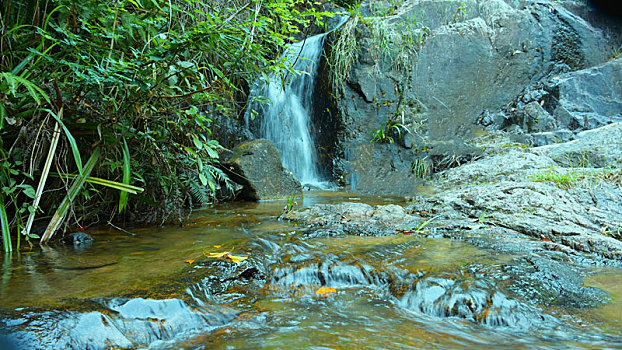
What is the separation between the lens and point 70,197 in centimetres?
229

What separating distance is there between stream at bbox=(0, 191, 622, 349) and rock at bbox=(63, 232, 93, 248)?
8 centimetres

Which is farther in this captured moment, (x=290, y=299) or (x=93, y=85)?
(x=93, y=85)

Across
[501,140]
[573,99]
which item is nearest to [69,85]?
[501,140]

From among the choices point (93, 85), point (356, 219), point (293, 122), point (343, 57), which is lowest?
point (356, 219)

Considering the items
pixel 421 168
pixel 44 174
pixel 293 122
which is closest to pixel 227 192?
pixel 293 122

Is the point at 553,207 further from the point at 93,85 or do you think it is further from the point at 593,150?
the point at 93,85

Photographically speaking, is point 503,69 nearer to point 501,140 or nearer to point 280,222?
point 501,140

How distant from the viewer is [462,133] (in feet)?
22.0

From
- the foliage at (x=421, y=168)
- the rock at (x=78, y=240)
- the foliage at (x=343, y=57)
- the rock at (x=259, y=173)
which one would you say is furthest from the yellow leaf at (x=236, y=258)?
the foliage at (x=343, y=57)

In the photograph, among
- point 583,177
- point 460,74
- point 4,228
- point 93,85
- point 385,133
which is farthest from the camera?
point 460,74

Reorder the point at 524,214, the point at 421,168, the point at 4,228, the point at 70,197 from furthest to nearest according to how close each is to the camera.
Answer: the point at 421,168 < the point at 524,214 < the point at 70,197 < the point at 4,228

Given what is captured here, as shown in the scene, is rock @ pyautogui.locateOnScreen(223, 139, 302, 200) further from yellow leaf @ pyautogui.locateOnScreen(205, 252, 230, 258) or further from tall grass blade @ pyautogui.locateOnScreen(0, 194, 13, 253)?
tall grass blade @ pyautogui.locateOnScreen(0, 194, 13, 253)

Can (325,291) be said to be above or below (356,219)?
below

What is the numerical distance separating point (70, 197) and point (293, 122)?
5.10 m
